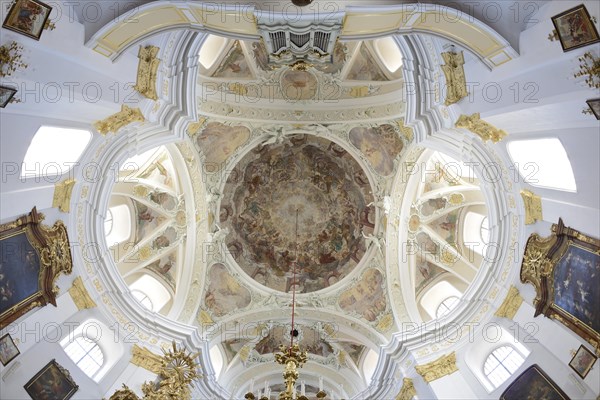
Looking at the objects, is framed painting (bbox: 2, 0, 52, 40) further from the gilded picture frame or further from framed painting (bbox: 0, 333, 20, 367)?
the gilded picture frame

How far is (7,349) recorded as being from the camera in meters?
11.7

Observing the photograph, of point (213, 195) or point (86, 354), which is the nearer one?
point (86, 354)

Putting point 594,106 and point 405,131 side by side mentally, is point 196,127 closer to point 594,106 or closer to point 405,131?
point 405,131

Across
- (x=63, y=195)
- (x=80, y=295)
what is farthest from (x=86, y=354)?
(x=63, y=195)

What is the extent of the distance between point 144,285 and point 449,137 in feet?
38.0

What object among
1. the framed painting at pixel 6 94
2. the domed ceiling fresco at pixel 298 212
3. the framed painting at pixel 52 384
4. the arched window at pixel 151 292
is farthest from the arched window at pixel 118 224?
the framed painting at pixel 6 94

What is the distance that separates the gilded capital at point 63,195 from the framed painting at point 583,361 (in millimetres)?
12056

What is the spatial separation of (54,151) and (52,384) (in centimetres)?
556

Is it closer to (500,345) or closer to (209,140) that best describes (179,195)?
(209,140)

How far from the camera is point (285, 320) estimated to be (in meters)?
20.4

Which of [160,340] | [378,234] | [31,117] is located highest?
[378,234]

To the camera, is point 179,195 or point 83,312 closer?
point 83,312

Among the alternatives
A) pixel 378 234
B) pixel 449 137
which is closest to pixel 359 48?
pixel 449 137

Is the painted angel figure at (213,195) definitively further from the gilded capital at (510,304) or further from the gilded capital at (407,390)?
the gilded capital at (510,304)
